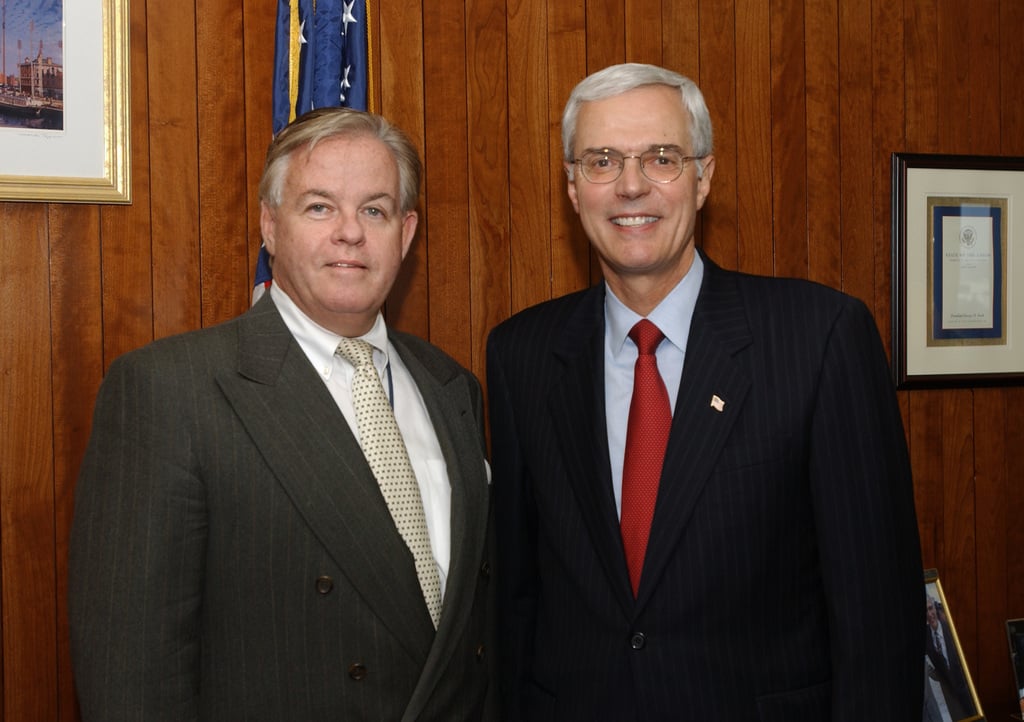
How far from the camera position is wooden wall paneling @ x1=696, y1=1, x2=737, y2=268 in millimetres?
2629

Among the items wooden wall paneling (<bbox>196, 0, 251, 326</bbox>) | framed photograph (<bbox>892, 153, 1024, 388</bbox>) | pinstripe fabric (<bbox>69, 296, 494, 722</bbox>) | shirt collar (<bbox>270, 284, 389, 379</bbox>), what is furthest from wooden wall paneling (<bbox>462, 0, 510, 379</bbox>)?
framed photograph (<bbox>892, 153, 1024, 388</bbox>)

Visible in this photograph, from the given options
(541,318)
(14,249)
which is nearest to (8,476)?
(14,249)

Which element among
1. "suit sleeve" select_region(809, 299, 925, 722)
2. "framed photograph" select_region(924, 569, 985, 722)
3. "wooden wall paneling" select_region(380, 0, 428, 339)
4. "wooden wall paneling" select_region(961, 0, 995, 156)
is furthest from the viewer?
"wooden wall paneling" select_region(961, 0, 995, 156)

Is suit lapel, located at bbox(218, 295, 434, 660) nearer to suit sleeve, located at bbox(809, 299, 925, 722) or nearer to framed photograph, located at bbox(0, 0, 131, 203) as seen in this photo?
suit sleeve, located at bbox(809, 299, 925, 722)

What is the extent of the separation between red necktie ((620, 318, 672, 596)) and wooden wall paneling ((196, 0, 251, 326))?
1102 mm

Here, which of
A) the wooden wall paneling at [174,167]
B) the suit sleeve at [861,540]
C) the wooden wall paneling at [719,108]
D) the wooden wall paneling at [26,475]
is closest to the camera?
the suit sleeve at [861,540]

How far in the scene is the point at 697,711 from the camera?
1.57 metres

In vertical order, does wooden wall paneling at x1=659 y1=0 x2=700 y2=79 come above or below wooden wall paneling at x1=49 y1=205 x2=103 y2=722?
above

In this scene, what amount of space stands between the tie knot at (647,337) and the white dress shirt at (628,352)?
1cm

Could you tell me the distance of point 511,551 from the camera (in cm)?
194

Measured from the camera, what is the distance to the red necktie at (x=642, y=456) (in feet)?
5.38

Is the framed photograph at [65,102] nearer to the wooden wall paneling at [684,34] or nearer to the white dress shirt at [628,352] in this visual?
the white dress shirt at [628,352]

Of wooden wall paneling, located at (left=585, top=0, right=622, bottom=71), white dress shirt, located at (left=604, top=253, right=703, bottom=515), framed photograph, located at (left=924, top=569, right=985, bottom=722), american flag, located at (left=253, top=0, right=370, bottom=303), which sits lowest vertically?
framed photograph, located at (left=924, top=569, right=985, bottom=722)

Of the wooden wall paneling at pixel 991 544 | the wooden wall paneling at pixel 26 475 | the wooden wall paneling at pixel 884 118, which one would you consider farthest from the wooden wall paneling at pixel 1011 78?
the wooden wall paneling at pixel 26 475
